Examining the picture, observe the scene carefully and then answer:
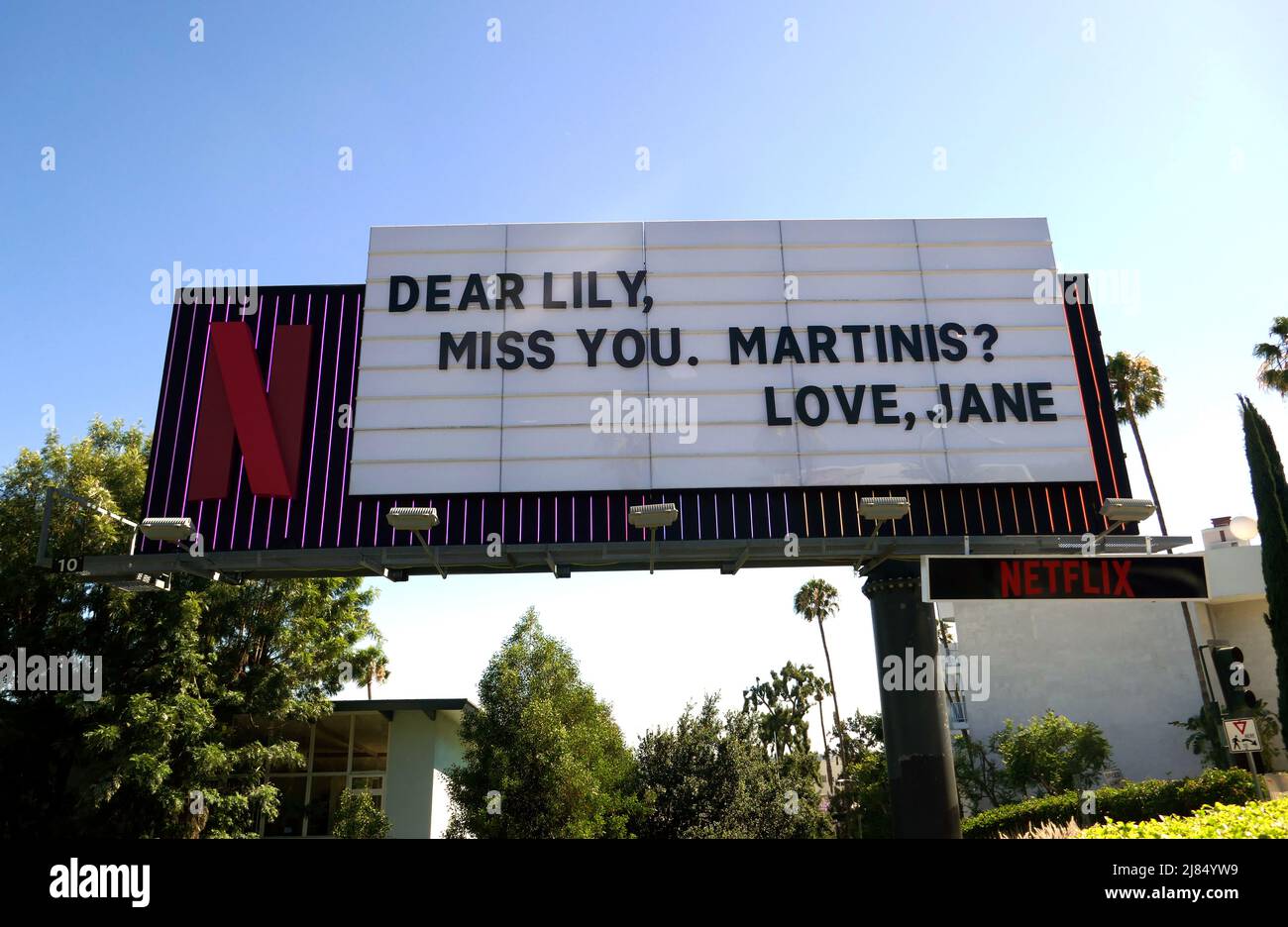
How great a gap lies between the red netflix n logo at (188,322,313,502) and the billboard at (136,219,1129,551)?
39mm

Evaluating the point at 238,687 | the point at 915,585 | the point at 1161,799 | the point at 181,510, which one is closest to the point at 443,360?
the point at 181,510

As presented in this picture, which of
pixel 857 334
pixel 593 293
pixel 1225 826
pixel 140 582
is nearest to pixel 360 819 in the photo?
pixel 140 582

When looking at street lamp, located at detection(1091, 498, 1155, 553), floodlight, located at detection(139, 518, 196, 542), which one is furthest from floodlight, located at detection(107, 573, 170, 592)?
street lamp, located at detection(1091, 498, 1155, 553)

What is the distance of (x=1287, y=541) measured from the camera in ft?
76.3

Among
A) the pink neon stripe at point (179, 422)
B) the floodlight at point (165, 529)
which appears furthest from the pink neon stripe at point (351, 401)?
the pink neon stripe at point (179, 422)

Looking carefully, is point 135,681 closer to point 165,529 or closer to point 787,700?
point 165,529

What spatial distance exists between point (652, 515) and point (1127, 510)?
7569 mm

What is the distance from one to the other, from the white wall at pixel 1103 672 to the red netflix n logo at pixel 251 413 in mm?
36316

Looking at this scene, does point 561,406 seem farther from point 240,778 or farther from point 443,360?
point 240,778

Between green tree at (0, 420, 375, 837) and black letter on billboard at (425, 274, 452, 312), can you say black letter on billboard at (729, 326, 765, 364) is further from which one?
green tree at (0, 420, 375, 837)

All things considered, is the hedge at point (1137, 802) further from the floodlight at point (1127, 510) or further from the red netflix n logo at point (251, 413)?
the red netflix n logo at point (251, 413)

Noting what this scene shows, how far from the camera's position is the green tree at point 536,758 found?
90.4ft

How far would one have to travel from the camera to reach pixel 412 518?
516 inches

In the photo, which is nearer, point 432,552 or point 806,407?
point 432,552
